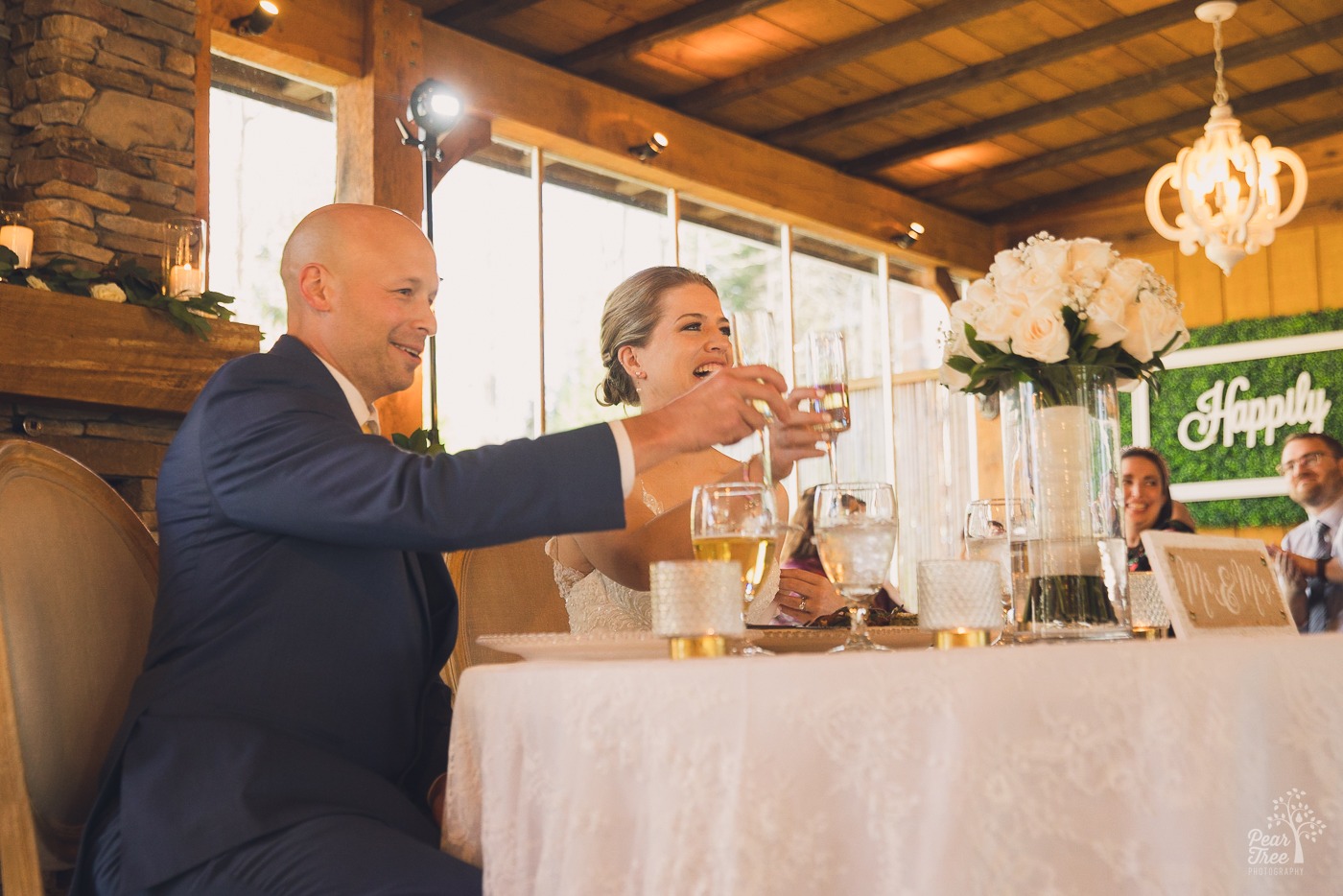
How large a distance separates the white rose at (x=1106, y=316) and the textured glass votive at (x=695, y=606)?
0.57 meters

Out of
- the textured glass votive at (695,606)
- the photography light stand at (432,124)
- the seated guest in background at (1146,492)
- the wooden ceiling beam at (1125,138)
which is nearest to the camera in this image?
the textured glass votive at (695,606)

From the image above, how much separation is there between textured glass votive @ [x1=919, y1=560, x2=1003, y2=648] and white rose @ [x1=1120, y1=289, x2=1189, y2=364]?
42 centimetres

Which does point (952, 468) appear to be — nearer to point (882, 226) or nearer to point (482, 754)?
point (882, 226)

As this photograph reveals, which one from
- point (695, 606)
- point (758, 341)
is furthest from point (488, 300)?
point (695, 606)

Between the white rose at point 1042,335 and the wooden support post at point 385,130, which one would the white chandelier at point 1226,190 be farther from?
the white rose at point 1042,335

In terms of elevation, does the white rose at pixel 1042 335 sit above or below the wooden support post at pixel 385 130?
below

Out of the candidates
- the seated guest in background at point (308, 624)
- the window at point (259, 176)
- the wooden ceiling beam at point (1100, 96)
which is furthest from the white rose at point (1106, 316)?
the wooden ceiling beam at point (1100, 96)

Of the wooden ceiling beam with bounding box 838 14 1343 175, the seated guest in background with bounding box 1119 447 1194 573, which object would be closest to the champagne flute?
the seated guest in background with bounding box 1119 447 1194 573

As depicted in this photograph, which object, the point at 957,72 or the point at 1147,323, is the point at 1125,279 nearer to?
the point at 1147,323

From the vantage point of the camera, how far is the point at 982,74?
6.74m

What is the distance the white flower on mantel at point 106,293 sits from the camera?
4543mm

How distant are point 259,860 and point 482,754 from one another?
1.09 feet

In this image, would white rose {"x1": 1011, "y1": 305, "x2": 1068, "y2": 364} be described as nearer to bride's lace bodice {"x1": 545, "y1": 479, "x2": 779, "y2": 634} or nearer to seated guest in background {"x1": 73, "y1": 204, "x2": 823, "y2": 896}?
seated guest in background {"x1": 73, "y1": 204, "x2": 823, "y2": 896}

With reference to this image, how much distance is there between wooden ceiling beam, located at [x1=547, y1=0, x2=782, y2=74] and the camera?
5855 mm
